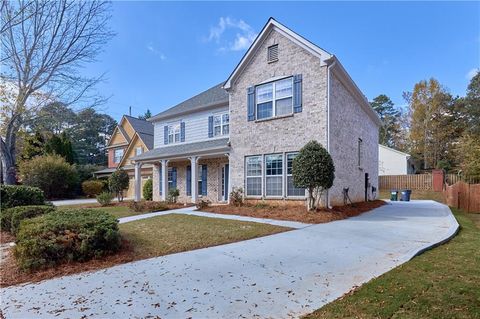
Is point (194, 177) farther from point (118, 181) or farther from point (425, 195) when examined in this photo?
point (425, 195)

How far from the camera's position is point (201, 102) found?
61.8 ft

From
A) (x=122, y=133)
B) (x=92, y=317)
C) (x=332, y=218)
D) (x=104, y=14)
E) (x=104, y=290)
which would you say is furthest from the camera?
(x=122, y=133)

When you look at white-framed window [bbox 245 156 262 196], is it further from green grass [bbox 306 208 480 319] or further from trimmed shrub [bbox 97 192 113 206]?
trimmed shrub [bbox 97 192 113 206]

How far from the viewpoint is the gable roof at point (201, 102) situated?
17.7 m

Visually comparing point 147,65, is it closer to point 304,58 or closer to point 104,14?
point 104,14

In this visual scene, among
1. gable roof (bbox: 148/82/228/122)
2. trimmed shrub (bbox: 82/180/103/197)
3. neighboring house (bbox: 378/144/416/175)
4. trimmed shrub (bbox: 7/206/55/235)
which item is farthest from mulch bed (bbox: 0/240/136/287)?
neighboring house (bbox: 378/144/416/175)

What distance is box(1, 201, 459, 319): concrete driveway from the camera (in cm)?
376

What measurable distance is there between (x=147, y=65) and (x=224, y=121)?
5.59 meters

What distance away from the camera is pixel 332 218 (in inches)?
427

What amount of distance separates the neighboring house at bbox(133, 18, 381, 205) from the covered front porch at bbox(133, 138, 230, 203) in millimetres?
64

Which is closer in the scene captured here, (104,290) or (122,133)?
(104,290)

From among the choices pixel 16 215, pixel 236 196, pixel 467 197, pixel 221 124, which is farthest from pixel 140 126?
pixel 467 197

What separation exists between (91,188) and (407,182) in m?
31.1

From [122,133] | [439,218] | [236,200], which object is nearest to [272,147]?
[236,200]
